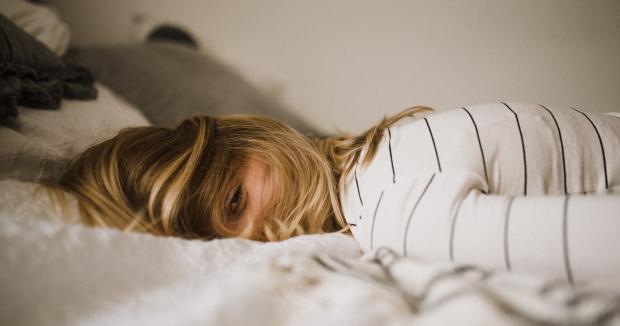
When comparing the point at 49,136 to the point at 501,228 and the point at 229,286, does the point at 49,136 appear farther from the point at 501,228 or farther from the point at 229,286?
the point at 501,228

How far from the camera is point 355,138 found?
65 cm

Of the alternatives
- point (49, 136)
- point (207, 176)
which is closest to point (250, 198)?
point (207, 176)

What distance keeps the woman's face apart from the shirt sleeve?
216 millimetres

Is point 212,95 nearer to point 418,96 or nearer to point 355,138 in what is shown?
point 355,138

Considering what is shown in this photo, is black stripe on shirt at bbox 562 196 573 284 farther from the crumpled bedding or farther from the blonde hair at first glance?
the blonde hair

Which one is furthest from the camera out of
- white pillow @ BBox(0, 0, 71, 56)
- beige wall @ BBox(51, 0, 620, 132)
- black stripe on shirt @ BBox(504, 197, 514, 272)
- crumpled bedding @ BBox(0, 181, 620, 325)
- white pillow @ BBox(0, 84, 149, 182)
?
beige wall @ BBox(51, 0, 620, 132)

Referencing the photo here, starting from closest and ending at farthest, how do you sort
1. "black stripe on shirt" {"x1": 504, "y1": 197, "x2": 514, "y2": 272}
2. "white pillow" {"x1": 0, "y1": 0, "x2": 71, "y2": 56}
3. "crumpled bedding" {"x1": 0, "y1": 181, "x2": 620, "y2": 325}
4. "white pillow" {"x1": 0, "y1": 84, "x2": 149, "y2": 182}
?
"crumpled bedding" {"x1": 0, "y1": 181, "x2": 620, "y2": 325}, "black stripe on shirt" {"x1": 504, "y1": 197, "x2": 514, "y2": 272}, "white pillow" {"x1": 0, "y1": 84, "x2": 149, "y2": 182}, "white pillow" {"x1": 0, "y1": 0, "x2": 71, "y2": 56}

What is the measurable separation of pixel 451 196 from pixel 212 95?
88 cm

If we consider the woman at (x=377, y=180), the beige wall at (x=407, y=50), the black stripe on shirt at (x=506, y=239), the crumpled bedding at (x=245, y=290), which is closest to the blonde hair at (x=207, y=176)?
the woman at (x=377, y=180)

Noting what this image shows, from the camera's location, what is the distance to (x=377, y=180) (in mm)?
523

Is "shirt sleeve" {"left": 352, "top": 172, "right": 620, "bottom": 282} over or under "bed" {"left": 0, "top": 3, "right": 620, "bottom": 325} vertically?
over

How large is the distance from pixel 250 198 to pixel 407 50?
36.1 inches

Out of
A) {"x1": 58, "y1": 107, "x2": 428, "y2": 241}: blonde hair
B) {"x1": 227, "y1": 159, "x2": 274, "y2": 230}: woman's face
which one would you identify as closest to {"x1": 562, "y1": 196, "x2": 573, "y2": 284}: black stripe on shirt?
{"x1": 58, "y1": 107, "x2": 428, "y2": 241}: blonde hair

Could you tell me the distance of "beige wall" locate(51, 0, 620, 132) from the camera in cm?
100
